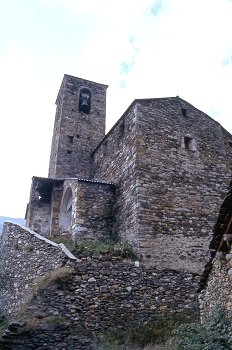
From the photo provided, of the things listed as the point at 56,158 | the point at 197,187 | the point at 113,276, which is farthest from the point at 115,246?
the point at 56,158

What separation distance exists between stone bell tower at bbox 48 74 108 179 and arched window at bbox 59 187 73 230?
341 cm

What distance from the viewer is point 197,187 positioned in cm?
1299

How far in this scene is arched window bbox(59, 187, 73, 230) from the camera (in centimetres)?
1491

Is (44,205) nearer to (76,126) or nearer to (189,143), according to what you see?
(76,126)

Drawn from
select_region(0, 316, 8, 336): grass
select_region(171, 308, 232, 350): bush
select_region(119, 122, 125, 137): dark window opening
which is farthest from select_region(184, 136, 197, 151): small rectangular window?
select_region(0, 316, 8, 336): grass

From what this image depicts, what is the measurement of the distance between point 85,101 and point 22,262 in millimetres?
11486

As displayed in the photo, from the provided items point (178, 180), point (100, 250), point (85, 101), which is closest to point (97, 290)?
point (100, 250)

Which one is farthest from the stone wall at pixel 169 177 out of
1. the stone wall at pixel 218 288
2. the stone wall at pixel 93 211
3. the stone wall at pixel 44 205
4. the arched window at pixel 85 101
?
the arched window at pixel 85 101

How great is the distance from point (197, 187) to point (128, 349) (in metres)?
6.30

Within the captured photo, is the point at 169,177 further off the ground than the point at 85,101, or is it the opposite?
the point at 85,101

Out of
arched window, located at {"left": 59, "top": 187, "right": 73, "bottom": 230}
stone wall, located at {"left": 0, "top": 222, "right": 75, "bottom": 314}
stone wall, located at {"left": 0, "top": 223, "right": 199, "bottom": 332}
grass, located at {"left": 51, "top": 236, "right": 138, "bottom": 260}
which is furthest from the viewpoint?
arched window, located at {"left": 59, "top": 187, "right": 73, "bottom": 230}

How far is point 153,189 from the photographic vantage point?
12.1 meters

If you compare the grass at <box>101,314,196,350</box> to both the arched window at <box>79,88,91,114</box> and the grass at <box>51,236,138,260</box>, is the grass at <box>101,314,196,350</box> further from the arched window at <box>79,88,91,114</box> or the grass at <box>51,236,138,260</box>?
the arched window at <box>79,88,91,114</box>

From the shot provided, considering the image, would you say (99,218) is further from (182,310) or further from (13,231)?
(182,310)
